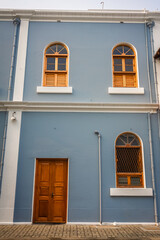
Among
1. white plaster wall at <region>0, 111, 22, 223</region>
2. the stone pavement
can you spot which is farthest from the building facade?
the stone pavement

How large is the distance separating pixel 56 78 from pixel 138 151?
4.45 meters

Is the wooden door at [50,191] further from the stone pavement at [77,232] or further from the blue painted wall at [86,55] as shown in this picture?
the blue painted wall at [86,55]

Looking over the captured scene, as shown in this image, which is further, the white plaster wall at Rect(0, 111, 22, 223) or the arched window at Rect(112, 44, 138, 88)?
the arched window at Rect(112, 44, 138, 88)

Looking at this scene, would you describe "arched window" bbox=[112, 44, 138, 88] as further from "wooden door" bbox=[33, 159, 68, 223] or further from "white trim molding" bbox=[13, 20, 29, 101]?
"wooden door" bbox=[33, 159, 68, 223]

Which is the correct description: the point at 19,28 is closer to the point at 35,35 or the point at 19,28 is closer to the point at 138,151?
the point at 35,35

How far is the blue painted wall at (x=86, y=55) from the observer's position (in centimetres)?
902

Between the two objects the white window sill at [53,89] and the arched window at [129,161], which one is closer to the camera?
the arched window at [129,161]

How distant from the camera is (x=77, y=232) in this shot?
23.2ft

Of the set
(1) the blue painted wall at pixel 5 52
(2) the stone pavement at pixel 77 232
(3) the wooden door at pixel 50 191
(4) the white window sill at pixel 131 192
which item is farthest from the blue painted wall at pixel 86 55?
(2) the stone pavement at pixel 77 232

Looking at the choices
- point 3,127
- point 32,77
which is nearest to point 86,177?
point 3,127

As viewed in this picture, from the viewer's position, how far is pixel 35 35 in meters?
9.65

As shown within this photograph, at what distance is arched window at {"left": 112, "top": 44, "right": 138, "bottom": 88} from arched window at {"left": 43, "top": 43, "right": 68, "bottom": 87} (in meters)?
2.10

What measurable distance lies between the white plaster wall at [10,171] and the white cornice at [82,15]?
4404 mm

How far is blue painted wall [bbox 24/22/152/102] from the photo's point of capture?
9.02 metres
